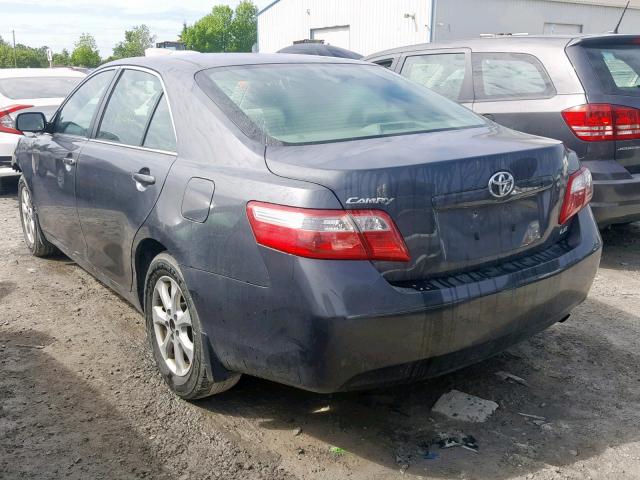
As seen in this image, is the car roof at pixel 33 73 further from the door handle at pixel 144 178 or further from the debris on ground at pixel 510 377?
the debris on ground at pixel 510 377

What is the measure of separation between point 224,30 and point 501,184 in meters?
106

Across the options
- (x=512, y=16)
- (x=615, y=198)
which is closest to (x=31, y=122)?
(x=615, y=198)

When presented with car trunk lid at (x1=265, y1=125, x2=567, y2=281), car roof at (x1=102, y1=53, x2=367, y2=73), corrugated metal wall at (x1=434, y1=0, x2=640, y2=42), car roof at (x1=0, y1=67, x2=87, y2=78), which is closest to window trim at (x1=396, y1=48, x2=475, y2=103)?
car roof at (x1=102, y1=53, x2=367, y2=73)

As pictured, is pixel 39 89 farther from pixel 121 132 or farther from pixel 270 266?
pixel 270 266

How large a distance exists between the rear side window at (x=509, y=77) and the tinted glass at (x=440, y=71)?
0.19 meters

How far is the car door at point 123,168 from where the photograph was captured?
11.0ft

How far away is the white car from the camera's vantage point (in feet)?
28.1

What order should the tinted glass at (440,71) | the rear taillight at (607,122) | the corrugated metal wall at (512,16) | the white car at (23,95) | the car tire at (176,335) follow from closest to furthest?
the car tire at (176,335) → the rear taillight at (607,122) → the tinted glass at (440,71) → the white car at (23,95) → the corrugated metal wall at (512,16)

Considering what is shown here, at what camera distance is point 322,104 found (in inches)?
130

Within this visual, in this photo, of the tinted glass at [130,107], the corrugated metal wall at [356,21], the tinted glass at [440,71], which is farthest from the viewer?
the corrugated metal wall at [356,21]

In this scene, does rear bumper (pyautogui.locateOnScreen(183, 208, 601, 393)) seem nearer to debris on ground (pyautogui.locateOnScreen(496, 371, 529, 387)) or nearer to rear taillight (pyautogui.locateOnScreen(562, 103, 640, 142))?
debris on ground (pyautogui.locateOnScreen(496, 371, 529, 387))

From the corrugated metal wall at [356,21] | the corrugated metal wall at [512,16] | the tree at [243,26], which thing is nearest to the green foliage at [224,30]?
the tree at [243,26]

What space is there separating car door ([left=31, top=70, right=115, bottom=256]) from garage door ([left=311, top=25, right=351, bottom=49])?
67.0 ft

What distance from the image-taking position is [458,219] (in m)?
2.69
